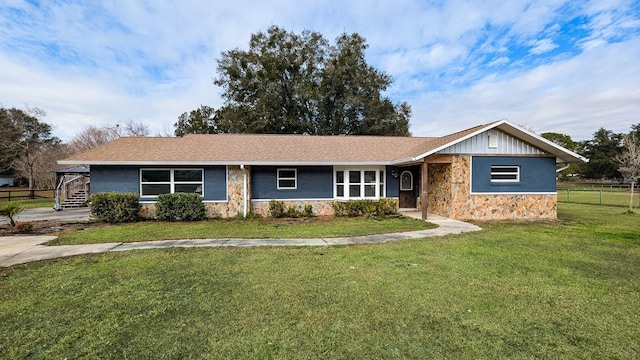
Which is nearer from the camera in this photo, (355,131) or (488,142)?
(488,142)

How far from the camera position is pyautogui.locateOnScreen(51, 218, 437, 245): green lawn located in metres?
8.77

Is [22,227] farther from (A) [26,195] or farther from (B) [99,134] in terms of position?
(B) [99,134]

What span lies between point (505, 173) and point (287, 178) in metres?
9.56

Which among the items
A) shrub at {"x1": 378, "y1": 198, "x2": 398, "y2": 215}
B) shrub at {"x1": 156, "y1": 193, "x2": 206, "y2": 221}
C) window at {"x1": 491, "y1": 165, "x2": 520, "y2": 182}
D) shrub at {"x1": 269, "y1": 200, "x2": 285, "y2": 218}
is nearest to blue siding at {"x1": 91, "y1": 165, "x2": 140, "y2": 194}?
shrub at {"x1": 156, "y1": 193, "x2": 206, "y2": 221}

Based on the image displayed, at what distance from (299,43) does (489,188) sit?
23791 mm

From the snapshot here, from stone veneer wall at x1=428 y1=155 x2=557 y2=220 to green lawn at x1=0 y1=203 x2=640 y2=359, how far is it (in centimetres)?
548

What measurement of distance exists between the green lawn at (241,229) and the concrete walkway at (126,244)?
1.55 ft

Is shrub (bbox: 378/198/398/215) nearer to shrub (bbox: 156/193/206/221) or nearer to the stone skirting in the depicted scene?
the stone skirting

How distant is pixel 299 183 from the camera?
1370cm

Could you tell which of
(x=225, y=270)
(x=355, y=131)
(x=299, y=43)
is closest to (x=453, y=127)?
(x=355, y=131)

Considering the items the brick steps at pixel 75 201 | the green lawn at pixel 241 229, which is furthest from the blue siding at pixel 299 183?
the brick steps at pixel 75 201

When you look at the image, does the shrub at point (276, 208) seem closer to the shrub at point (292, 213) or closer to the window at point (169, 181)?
the shrub at point (292, 213)

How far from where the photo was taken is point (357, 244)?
7.82 meters

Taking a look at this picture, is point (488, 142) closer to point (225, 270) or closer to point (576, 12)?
point (576, 12)
